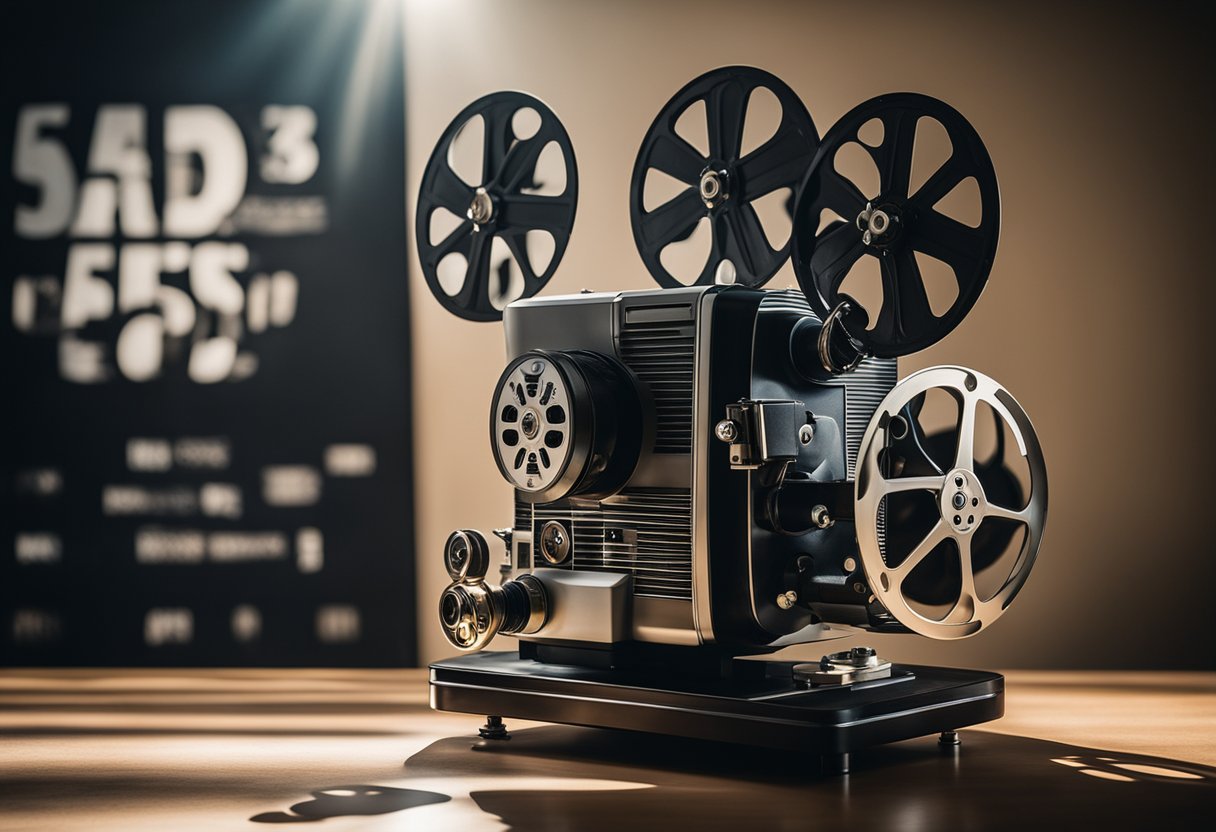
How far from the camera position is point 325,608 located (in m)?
5.21

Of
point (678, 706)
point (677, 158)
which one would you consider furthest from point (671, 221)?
point (678, 706)

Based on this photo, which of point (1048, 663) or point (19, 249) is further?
point (19, 249)

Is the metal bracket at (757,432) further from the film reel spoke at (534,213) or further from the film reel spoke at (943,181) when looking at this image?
the film reel spoke at (534,213)

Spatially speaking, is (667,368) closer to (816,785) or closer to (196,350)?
(816,785)

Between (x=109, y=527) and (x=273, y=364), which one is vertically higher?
(x=273, y=364)

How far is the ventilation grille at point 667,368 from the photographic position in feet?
11.0

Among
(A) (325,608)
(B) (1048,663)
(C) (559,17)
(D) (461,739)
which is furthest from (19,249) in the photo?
(B) (1048,663)

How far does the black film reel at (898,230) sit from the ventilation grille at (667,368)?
0.30m

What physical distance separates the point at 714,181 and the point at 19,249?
2.78m

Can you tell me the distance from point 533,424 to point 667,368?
12.7 inches

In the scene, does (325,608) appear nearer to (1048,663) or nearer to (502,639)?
(502,639)

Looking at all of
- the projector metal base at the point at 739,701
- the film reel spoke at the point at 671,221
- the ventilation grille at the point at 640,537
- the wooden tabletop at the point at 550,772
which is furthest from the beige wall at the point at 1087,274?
the ventilation grille at the point at 640,537

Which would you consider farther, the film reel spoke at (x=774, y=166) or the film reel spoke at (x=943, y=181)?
the film reel spoke at (x=774, y=166)

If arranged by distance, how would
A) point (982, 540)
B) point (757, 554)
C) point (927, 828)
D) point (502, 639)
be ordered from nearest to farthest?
point (927, 828) → point (757, 554) → point (982, 540) → point (502, 639)
